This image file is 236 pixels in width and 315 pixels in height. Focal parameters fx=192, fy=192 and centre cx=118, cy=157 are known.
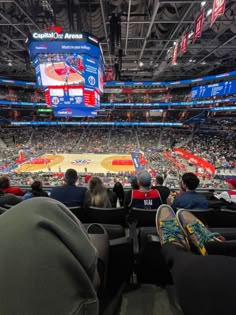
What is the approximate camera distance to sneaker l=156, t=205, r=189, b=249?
5.09 feet

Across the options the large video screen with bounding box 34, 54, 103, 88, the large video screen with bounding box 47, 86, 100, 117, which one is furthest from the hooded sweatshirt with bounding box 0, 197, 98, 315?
the large video screen with bounding box 47, 86, 100, 117

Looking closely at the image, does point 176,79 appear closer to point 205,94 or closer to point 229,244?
point 205,94

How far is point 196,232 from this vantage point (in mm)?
1629

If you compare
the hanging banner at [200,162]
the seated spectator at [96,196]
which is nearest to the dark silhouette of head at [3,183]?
the seated spectator at [96,196]

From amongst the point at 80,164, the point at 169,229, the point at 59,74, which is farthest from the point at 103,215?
the point at 80,164

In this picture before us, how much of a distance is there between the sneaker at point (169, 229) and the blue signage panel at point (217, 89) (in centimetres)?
2164

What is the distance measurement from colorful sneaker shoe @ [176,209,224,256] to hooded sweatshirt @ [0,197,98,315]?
3.63ft

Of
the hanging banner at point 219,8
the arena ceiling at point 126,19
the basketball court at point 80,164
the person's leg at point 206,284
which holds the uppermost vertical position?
the arena ceiling at point 126,19

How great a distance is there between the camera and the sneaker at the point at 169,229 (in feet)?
5.09

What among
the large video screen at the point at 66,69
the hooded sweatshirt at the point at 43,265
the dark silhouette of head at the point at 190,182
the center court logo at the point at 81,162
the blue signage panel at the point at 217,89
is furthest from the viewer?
the center court logo at the point at 81,162

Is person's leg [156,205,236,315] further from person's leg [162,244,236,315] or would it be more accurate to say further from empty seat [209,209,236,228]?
empty seat [209,209,236,228]

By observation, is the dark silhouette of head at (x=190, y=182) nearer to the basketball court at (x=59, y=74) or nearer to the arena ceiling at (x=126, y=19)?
the basketball court at (x=59, y=74)

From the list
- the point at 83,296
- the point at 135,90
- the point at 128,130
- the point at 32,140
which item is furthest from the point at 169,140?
the point at 83,296

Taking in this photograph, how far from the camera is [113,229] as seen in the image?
73.4 inches
